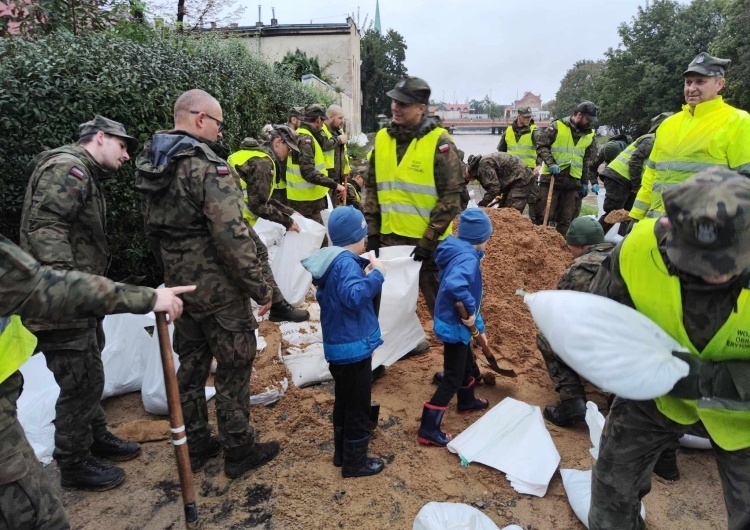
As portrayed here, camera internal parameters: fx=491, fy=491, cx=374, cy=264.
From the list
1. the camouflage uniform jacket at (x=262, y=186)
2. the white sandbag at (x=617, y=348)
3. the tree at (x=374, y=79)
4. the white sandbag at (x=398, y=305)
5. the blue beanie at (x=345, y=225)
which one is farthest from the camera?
the tree at (x=374, y=79)

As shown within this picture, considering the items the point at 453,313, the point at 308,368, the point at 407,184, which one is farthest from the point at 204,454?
the point at 407,184

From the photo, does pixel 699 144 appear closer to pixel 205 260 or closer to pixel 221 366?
pixel 205 260

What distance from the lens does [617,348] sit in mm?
1482

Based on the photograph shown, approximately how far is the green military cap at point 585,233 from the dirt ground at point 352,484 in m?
1.15

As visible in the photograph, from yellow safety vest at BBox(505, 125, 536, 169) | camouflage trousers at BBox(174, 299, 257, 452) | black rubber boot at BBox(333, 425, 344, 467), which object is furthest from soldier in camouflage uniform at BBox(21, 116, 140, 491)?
yellow safety vest at BBox(505, 125, 536, 169)

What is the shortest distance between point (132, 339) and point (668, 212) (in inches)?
137

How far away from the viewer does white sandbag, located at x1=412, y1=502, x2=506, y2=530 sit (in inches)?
85.7

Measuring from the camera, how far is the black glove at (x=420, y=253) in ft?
11.7

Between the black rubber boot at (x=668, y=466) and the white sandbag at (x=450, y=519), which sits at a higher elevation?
the white sandbag at (x=450, y=519)

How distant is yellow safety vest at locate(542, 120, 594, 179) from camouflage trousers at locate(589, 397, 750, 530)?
19.0 ft

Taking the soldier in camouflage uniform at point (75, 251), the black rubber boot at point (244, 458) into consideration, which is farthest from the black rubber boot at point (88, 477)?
the black rubber boot at point (244, 458)

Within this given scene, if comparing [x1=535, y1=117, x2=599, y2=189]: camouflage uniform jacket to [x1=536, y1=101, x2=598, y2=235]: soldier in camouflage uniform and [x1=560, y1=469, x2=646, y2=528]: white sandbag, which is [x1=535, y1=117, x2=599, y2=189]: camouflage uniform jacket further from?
[x1=560, y1=469, x2=646, y2=528]: white sandbag

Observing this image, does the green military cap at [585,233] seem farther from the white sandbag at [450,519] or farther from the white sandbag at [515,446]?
the white sandbag at [450,519]

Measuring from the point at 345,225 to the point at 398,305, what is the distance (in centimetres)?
117
